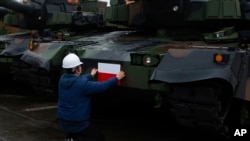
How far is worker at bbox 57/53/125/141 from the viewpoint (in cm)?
463

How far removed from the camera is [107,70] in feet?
18.9

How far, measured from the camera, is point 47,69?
6.53m

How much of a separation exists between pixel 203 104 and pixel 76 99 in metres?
1.34

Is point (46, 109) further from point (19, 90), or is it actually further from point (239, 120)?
point (239, 120)

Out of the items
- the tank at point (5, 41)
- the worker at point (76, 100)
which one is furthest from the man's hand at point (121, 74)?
the tank at point (5, 41)

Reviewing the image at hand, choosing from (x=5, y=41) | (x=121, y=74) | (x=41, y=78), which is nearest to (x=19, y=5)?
(x=5, y=41)

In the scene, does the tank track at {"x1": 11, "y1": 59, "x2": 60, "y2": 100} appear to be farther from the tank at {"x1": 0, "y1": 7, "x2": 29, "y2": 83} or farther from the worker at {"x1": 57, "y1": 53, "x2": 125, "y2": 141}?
the worker at {"x1": 57, "y1": 53, "x2": 125, "y2": 141}

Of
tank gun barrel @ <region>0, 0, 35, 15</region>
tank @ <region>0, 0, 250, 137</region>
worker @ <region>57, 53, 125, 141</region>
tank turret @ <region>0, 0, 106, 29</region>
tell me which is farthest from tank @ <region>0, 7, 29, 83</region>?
worker @ <region>57, 53, 125, 141</region>

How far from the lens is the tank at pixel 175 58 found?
15.3 feet

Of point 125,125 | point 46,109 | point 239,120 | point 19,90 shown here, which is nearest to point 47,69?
point 125,125

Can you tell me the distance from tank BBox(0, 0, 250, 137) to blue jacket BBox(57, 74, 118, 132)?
0.71 meters

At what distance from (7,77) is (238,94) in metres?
8.55

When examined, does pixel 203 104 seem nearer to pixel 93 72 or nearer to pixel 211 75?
pixel 211 75

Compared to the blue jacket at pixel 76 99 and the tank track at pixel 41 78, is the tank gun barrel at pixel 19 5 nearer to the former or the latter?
the tank track at pixel 41 78
